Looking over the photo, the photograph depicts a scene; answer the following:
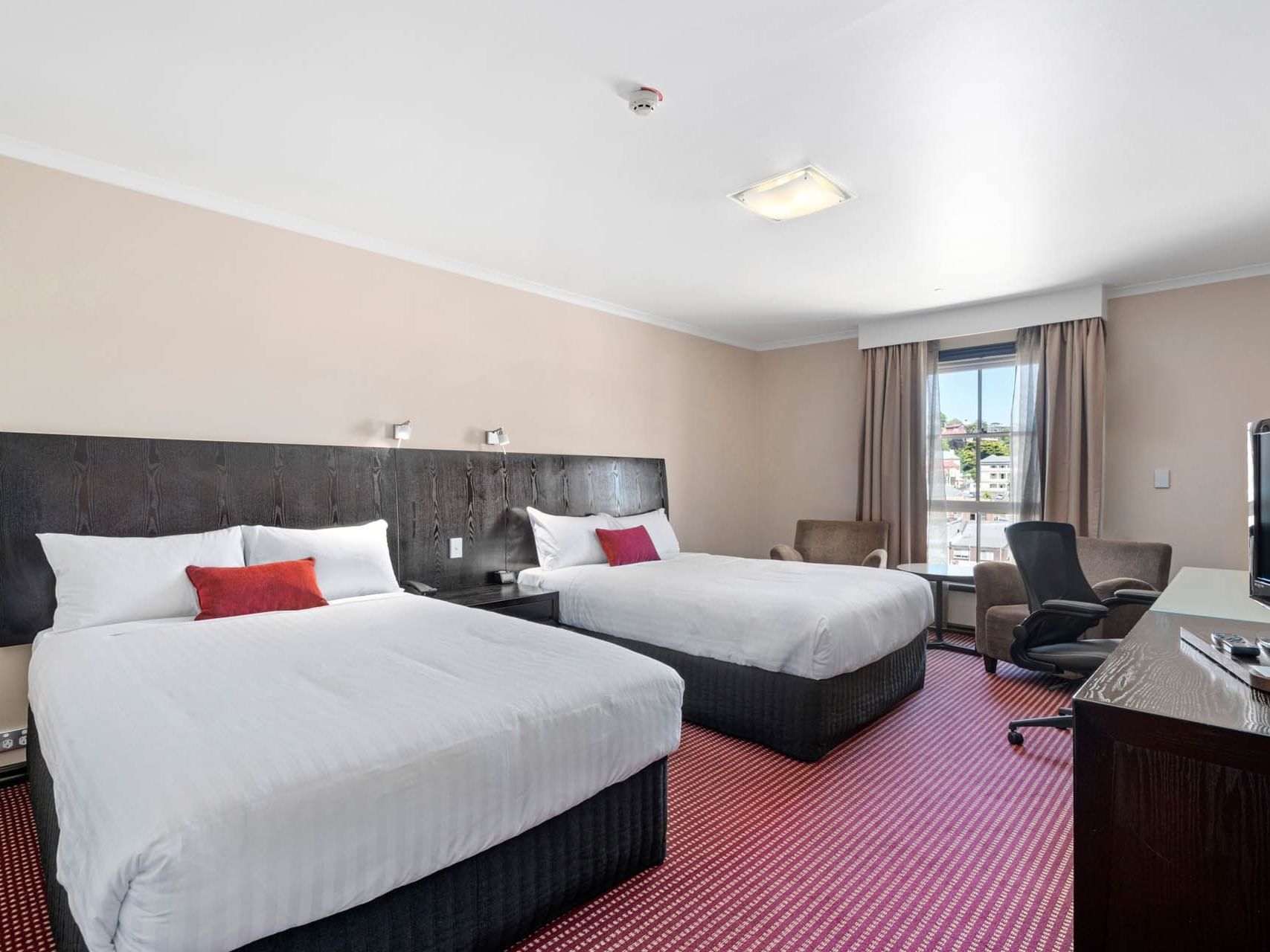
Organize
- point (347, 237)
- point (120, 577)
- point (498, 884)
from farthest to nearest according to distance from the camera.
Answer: point (347, 237) → point (120, 577) → point (498, 884)

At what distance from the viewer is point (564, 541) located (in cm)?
421

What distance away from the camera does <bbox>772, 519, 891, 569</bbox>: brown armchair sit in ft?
17.5

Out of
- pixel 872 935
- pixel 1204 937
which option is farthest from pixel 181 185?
pixel 1204 937

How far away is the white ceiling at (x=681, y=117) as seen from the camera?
1.89m

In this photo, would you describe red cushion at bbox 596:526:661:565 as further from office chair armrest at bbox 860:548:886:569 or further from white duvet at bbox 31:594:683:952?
white duvet at bbox 31:594:683:952

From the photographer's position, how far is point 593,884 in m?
1.84

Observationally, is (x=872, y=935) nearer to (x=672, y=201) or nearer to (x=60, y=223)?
(x=672, y=201)

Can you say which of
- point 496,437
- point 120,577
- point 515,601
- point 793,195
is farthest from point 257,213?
point 793,195

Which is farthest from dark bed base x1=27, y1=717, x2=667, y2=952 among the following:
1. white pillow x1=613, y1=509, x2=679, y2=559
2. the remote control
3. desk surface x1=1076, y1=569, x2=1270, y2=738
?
white pillow x1=613, y1=509, x2=679, y2=559

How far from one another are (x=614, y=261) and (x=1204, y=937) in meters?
3.71

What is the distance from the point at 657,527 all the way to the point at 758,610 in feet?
6.45

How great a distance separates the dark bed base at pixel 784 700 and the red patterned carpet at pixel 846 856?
77 millimetres

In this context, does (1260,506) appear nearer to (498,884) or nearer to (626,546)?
(498,884)

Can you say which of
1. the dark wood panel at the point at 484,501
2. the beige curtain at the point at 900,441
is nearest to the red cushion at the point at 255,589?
the dark wood panel at the point at 484,501
